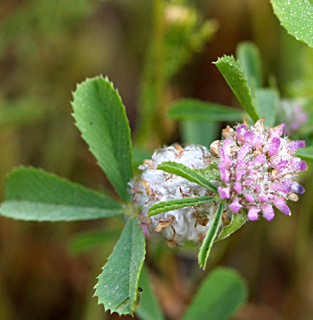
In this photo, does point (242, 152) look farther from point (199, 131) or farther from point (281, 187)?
point (199, 131)

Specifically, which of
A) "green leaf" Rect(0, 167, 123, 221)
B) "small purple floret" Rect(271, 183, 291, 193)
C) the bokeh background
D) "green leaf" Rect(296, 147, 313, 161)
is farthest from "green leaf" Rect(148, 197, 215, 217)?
the bokeh background

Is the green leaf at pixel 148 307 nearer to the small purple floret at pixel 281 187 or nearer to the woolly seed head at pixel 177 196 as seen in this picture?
the woolly seed head at pixel 177 196

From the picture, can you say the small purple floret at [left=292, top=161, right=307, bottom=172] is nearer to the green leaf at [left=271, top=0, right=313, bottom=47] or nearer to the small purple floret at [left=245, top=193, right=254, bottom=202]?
the small purple floret at [left=245, top=193, right=254, bottom=202]

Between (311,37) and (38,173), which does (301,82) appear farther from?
(38,173)

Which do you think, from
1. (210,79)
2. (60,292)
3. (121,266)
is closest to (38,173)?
(121,266)

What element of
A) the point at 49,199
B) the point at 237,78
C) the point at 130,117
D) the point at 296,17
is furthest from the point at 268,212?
the point at 130,117
